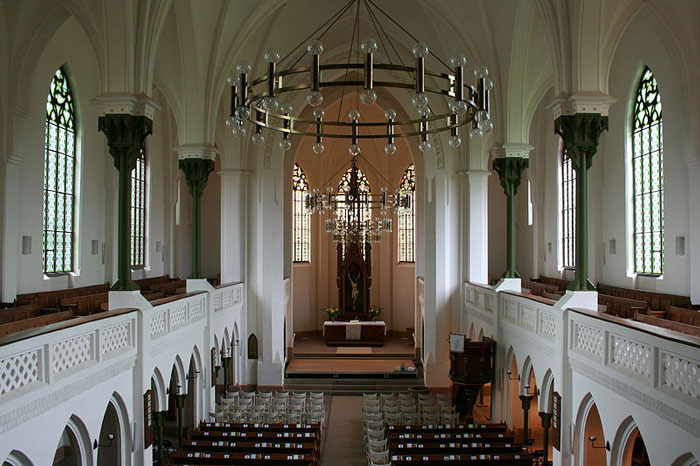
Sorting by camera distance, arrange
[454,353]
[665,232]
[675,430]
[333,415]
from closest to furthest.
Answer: [675,430] < [454,353] < [665,232] < [333,415]

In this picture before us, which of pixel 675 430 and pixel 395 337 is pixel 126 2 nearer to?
pixel 675 430

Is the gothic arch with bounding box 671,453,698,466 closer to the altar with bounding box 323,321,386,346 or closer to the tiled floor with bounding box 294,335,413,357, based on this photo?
the tiled floor with bounding box 294,335,413,357

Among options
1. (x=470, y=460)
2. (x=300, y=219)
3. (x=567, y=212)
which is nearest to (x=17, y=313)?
(x=470, y=460)

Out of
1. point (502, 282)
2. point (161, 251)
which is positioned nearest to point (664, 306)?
point (502, 282)

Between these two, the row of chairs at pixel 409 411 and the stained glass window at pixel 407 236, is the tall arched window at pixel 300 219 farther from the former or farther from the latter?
the row of chairs at pixel 409 411

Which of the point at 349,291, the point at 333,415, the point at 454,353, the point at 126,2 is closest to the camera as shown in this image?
the point at 126,2

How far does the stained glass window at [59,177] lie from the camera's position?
17.9 m

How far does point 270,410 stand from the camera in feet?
57.1

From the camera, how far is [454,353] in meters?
15.9

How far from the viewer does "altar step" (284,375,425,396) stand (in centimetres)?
2180

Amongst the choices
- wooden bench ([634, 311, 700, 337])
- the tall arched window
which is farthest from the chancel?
the tall arched window

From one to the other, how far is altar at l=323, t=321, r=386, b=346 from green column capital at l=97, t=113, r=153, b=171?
17.8 metres

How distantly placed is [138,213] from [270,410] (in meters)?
10.8

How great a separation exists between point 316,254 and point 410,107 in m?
12.4
